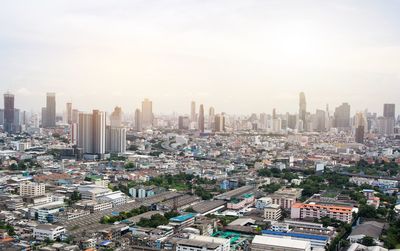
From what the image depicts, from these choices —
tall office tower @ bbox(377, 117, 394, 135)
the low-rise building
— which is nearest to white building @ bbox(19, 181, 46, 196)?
the low-rise building

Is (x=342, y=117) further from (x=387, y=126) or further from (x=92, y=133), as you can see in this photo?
(x=92, y=133)

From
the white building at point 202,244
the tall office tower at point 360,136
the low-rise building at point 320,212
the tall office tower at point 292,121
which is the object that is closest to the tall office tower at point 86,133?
the low-rise building at point 320,212

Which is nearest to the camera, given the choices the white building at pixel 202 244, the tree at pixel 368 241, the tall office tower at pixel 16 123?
the white building at pixel 202 244

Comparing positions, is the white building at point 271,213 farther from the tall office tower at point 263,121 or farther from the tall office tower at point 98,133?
the tall office tower at point 263,121

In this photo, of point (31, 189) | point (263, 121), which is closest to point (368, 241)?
Answer: point (31, 189)

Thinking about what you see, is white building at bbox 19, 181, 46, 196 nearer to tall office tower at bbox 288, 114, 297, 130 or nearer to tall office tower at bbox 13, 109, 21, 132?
tall office tower at bbox 13, 109, 21, 132

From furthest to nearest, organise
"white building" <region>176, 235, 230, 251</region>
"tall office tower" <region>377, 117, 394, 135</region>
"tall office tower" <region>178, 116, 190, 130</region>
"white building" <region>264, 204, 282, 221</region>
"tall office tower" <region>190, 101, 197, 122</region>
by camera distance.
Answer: "tall office tower" <region>190, 101, 197, 122</region> < "tall office tower" <region>178, 116, 190, 130</region> < "tall office tower" <region>377, 117, 394, 135</region> < "white building" <region>264, 204, 282, 221</region> < "white building" <region>176, 235, 230, 251</region>

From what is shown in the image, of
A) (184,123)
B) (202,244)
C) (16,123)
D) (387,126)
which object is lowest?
(202,244)
